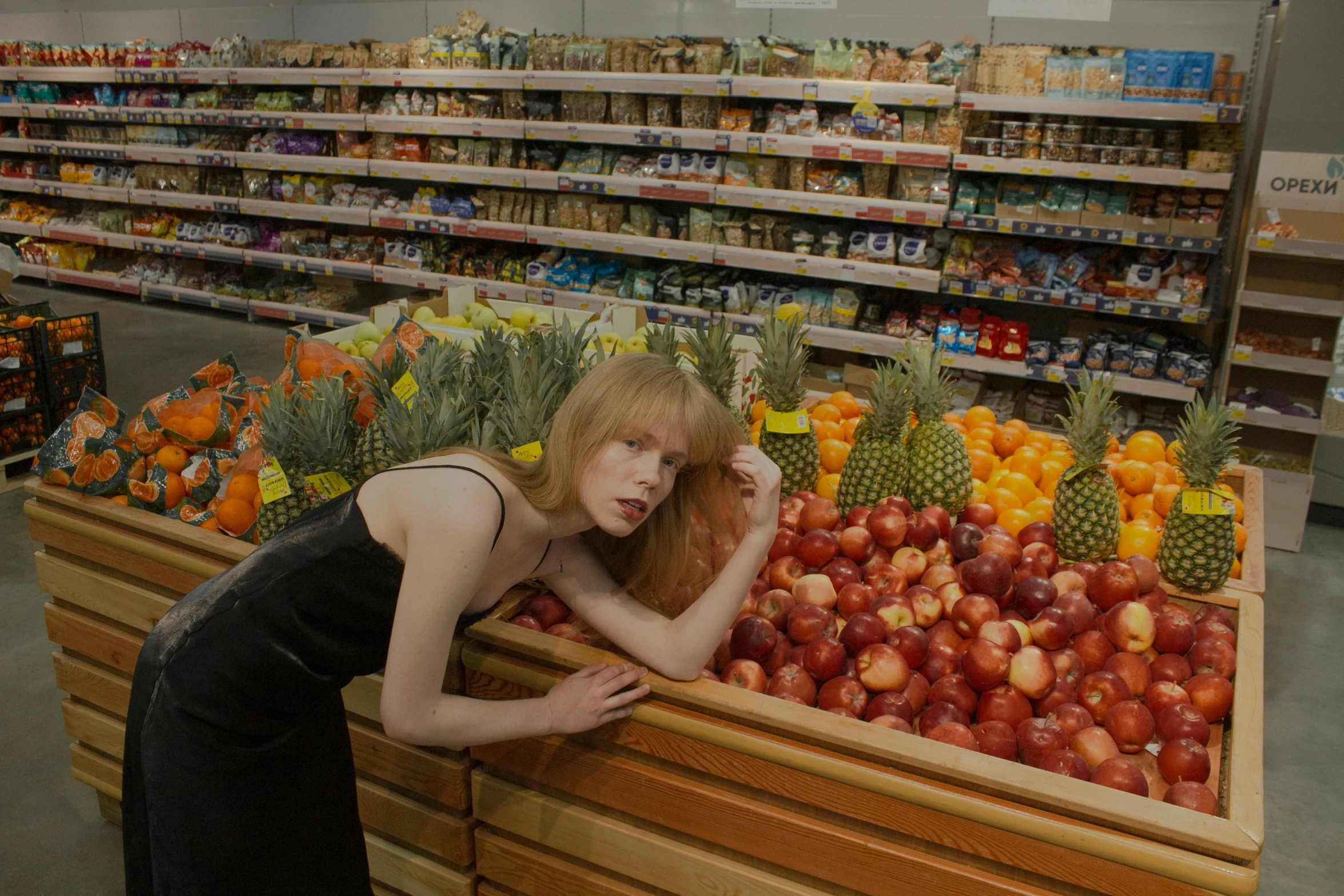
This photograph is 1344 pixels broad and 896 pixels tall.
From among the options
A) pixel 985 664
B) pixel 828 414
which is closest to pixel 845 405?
pixel 828 414

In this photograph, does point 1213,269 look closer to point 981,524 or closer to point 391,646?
point 981,524

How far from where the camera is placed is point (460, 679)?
6.07 ft

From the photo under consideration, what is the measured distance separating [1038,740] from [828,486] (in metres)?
1.21

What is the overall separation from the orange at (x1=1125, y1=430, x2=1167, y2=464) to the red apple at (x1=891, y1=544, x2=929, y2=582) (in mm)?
996

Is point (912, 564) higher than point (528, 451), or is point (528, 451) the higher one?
point (528, 451)

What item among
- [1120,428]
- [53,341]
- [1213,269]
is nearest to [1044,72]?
[1213,269]

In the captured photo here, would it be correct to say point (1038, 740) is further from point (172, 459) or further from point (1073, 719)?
point (172, 459)

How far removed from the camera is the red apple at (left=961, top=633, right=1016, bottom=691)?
1710 mm

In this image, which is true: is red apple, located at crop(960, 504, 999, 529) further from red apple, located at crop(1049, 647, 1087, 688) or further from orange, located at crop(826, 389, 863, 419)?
orange, located at crop(826, 389, 863, 419)

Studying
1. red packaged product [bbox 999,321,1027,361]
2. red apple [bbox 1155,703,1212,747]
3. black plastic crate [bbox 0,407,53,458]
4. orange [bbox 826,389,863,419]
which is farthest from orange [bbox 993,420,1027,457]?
black plastic crate [bbox 0,407,53,458]

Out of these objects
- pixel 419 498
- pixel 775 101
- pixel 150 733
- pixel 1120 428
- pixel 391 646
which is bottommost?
pixel 1120 428

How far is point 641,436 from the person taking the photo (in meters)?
1.49

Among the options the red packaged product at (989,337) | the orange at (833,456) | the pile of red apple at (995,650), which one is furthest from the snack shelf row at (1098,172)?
the pile of red apple at (995,650)

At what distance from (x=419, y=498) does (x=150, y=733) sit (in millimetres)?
642
